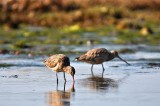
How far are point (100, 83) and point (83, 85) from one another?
55cm

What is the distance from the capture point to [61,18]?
40.4 meters

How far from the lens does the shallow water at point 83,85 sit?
40.2 ft

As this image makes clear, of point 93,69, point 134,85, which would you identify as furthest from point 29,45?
point 134,85

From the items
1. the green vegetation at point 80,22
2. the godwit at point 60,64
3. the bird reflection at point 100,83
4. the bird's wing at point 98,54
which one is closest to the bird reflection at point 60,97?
the bird reflection at point 100,83

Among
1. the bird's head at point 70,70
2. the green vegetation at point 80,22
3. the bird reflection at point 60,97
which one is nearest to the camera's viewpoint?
the bird reflection at point 60,97

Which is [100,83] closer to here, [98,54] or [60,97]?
[60,97]

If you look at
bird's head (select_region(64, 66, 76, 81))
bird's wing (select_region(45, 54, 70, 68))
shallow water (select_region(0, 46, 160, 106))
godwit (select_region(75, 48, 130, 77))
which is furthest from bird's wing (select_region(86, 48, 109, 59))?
bird's head (select_region(64, 66, 76, 81))

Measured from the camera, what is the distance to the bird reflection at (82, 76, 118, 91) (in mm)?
14170

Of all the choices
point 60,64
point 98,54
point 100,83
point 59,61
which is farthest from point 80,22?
point 100,83

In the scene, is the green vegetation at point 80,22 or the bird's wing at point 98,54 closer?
the bird's wing at point 98,54

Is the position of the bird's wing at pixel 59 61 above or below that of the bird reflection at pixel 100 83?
above

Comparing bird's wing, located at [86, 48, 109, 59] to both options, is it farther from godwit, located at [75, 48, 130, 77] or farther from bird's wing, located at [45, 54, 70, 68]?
bird's wing, located at [45, 54, 70, 68]

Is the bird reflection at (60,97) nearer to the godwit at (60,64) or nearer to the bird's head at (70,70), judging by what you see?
the bird's head at (70,70)

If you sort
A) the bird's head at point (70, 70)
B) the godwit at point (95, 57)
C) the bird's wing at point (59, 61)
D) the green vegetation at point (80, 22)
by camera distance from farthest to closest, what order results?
the green vegetation at point (80, 22), the godwit at point (95, 57), the bird's wing at point (59, 61), the bird's head at point (70, 70)
